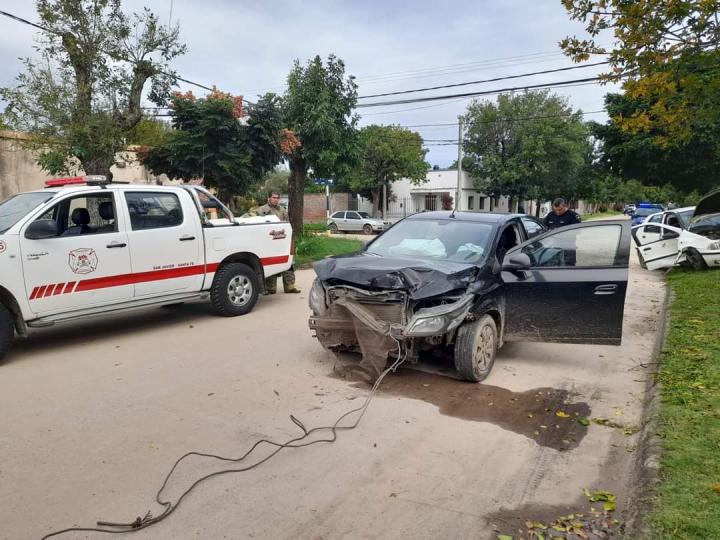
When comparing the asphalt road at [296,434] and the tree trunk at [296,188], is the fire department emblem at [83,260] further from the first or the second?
the tree trunk at [296,188]

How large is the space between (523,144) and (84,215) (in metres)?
37.9

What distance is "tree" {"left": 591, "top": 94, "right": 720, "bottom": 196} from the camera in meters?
27.1

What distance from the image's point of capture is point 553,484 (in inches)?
142

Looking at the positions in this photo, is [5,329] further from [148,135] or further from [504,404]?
[148,135]

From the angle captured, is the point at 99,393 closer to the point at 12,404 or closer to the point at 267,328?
the point at 12,404

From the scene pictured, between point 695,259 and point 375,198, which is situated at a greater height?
point 375,198

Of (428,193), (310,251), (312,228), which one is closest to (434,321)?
(310,251)

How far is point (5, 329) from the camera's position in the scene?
19.6 feet

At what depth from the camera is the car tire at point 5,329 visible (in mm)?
5957

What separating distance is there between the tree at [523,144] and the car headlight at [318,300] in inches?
1430

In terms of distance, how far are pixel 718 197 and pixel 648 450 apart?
11.6 metres

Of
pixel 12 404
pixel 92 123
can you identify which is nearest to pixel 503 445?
pixel 12 404

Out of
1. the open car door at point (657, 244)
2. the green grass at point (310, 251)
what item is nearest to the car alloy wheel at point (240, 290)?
the green grass at point (310, 251)

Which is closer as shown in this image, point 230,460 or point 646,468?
point 646,468
